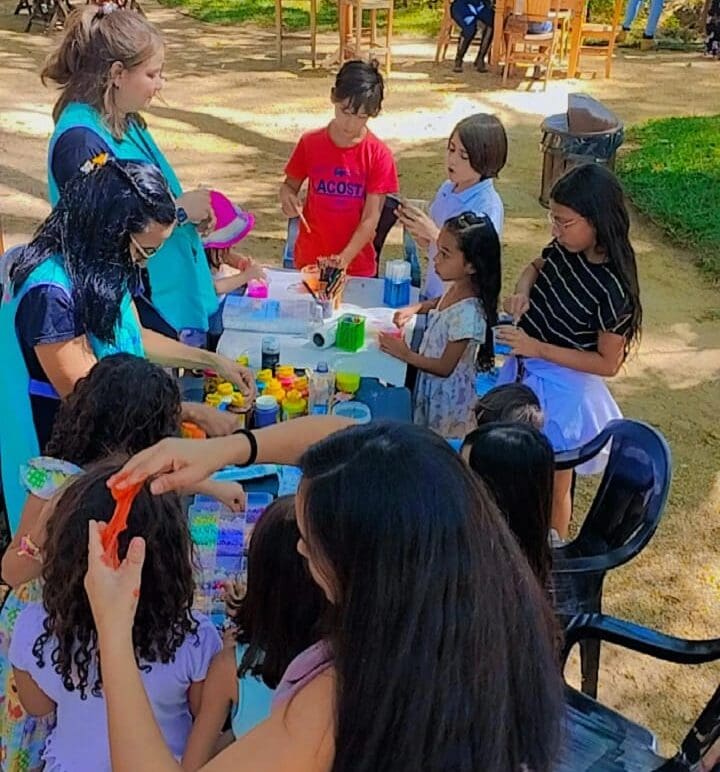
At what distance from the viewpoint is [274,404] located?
10.3ft

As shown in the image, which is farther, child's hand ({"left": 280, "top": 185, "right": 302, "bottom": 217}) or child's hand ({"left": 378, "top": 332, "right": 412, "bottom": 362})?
child's hand ({"left": 280, "top": 185, "right": 302, "bottom": 217})

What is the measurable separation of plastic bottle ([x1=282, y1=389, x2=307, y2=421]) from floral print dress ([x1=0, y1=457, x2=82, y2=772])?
1.09 meters

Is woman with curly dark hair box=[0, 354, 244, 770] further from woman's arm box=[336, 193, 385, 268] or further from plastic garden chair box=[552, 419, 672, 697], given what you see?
woman's arm box=[336, 193, 385, 268]

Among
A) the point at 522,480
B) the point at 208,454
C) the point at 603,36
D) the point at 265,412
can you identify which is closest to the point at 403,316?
the point at 265,412

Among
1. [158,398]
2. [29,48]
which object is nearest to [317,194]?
[158,398]

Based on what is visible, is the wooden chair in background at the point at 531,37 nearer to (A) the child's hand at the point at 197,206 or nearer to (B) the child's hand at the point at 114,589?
(A) the child's hand at the point at 197,206

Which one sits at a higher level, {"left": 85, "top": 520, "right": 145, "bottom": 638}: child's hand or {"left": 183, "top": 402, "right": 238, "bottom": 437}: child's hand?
{"left": 85, "top": 520, "right": 145, "bottom": 638}: child's hand

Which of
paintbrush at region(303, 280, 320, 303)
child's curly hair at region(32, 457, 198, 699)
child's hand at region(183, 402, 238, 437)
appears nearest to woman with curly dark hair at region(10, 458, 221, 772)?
child's curly hair at region(32, 457, 198, 699)

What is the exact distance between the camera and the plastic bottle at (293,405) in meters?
3.21

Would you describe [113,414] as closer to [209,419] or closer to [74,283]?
[74,283]

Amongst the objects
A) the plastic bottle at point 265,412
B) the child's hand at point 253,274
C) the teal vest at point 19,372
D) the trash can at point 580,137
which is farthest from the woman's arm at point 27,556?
the trash can at point 580,137

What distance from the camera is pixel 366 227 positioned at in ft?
14.4

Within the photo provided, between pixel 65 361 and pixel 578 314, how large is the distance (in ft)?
5.59

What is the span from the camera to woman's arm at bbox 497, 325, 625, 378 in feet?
10.7
